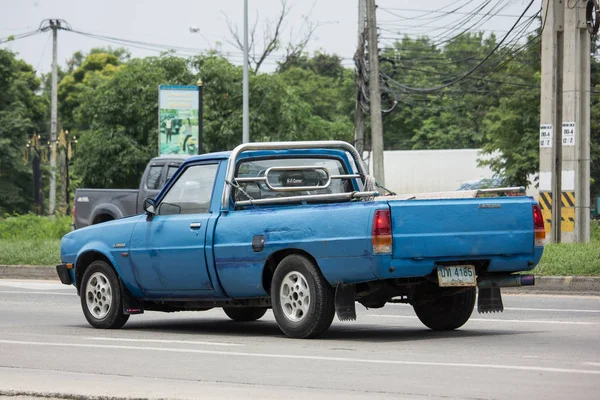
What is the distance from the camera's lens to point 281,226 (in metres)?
10.9

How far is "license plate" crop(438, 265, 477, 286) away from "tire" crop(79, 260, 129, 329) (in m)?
3.71

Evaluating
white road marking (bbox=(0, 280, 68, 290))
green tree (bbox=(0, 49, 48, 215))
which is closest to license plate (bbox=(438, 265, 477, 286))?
white road marking (bbox=(0, 280, 68, 290))

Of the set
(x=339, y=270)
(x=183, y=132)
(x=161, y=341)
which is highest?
(x=183, y=132)

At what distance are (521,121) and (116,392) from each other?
42.5 meters

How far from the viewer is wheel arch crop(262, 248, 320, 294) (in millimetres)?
10898

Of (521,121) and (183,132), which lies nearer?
(183,132)

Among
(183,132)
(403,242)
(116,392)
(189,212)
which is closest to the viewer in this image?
(116,392)

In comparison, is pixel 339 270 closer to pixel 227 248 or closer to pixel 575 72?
pixel 227 248

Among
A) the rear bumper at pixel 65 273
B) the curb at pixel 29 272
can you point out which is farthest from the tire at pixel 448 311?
the curb at pixel 29 272

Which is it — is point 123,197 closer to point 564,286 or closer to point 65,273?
point 564,286

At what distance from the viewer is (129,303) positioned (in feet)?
41.1

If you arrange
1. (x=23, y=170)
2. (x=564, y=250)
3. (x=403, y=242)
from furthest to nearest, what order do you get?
(x=23, y=170) < (x=564, y=250) < (x=403, y=242)

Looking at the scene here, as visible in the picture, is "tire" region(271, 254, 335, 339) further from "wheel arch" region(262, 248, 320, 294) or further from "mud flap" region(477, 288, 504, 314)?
"mud flap" region(477, 288, 504, 314)

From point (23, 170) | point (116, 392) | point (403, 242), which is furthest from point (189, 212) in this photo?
point (23, 170)
